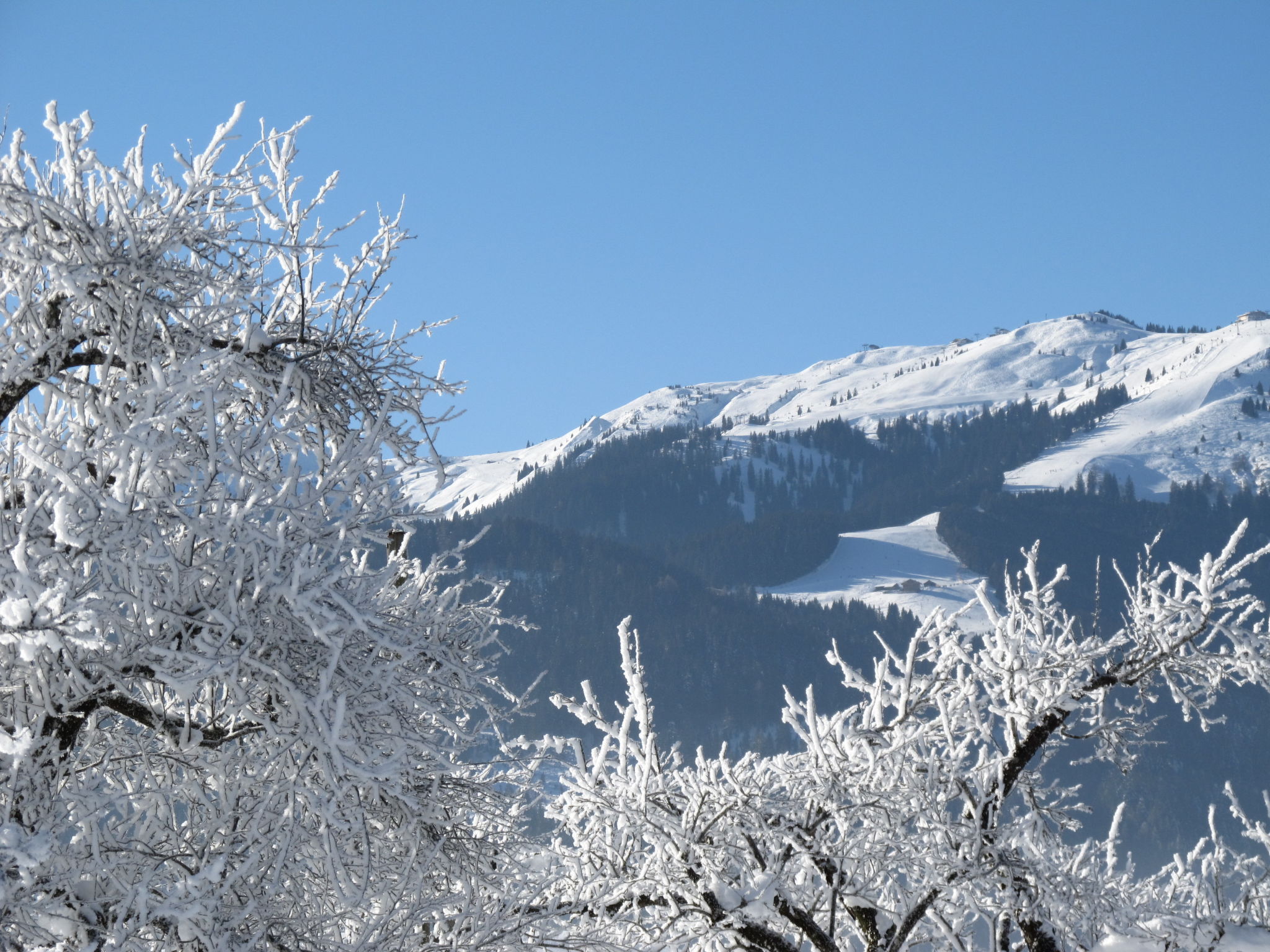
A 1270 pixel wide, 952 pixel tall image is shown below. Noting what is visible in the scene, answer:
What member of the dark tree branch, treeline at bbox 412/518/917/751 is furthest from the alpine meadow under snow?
treeline at bbox 412/518/917/751

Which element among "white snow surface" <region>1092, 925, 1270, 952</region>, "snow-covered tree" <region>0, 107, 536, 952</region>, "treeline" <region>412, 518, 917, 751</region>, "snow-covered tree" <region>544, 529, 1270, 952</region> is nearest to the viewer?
"snow-covered tree" <region>0, 107, 536, 952</region>

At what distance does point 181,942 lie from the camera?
4016mm

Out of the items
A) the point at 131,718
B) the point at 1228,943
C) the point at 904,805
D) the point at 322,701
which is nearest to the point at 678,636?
the point at 904,805

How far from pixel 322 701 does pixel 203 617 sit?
739 millimetres

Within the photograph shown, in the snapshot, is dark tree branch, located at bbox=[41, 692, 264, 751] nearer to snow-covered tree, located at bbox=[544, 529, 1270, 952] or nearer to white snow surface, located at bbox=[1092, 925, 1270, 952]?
snow-covered tree, located at bbox=[544, 529, 1270, 952]

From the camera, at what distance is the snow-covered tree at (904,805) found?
21.1 feet

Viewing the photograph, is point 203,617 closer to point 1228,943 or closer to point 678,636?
point 1228,943

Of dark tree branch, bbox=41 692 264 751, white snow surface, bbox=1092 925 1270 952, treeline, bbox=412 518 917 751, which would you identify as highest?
dark tree branch, bbox=41 692 264 751

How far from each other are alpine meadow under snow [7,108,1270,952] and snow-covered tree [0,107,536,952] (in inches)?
0.9

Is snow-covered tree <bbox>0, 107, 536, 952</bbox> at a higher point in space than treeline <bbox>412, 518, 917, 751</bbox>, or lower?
higher

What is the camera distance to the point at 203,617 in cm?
386

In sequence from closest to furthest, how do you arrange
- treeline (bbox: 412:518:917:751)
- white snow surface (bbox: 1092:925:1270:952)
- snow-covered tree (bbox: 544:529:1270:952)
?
1. snow-covered tree (bbox: 544:529:1270:952)
2. white snow surface (bbox: 1092:925:1270:952)
3. treeline (bbox: 412:518:917:751)

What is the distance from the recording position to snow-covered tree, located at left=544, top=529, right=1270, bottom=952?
644 centimetres

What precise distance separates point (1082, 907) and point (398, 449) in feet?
17.8
